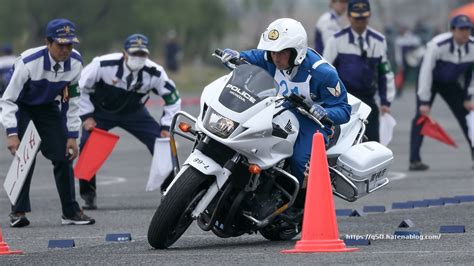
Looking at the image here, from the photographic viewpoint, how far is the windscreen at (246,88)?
38.6 ft

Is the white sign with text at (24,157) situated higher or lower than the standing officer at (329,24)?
lower

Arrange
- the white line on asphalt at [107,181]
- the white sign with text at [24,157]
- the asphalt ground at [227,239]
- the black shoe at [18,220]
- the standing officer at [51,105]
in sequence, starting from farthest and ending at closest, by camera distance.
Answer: the white line on asphalt at [107,181], the black shoe at [18,220], the standing officer at [51,105], the white sign with text at [24,157], the asphalt ground at [227,239]

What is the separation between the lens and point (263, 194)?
12.2m

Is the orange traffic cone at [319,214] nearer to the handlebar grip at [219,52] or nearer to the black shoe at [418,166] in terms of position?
the handlebar grip at [219,52]

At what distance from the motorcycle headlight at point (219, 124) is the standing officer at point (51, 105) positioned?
3063 mm

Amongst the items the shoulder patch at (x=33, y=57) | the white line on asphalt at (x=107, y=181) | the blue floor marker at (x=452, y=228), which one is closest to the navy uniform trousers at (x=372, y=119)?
the white line on asphalt at (x=107, y=181)

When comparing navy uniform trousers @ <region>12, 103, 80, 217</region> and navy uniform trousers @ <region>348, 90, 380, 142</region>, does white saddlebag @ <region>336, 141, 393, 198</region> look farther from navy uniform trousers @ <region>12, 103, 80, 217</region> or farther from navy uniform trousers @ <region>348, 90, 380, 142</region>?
navy uniform trousers @ <region>348, 90, 380, 142</region>

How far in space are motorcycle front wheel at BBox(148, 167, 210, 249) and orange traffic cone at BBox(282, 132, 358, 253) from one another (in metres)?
0.76

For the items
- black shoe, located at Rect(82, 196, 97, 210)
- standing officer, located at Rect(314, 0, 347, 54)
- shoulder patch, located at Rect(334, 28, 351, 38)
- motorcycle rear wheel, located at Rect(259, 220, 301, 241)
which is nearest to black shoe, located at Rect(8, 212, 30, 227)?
black shoe, located at Rect(82, 196, 97, 210)

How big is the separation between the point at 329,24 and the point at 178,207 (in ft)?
29.2

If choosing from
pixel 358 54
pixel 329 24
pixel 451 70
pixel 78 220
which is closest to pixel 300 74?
pixel 78 220

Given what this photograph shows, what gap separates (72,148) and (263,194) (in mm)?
3267

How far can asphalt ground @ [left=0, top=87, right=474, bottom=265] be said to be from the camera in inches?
433

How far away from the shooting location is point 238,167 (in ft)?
38.9
